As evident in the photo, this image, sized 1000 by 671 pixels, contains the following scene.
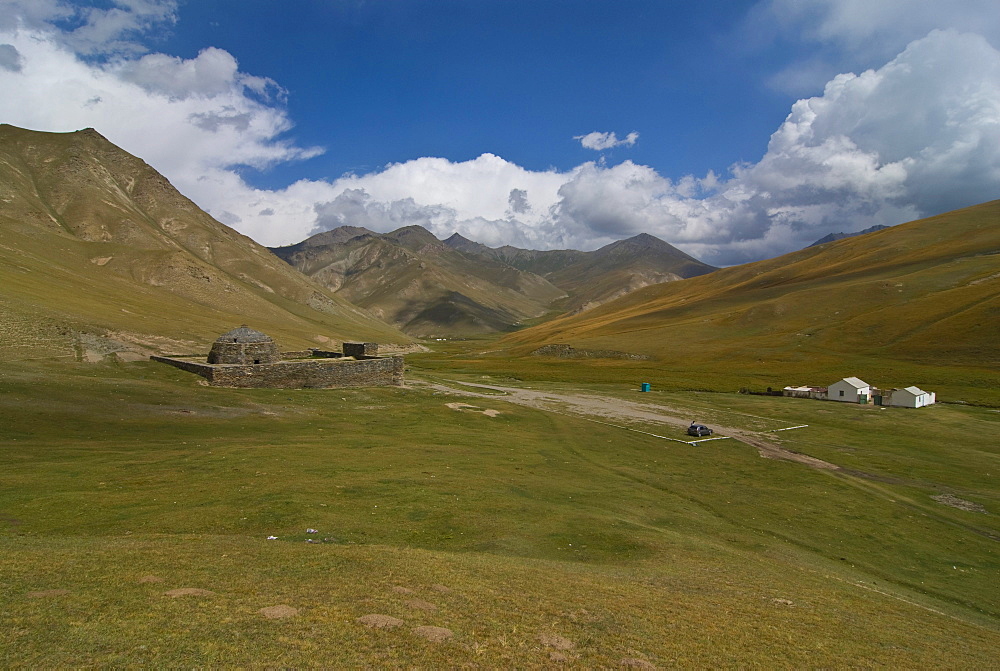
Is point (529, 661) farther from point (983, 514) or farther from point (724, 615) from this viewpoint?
point (983, 514)

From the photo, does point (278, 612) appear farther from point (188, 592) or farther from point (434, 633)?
point (434, 633)

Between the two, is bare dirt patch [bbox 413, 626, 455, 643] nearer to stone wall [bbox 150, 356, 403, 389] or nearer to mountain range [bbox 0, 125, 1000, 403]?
stone wall [bbox 150, 356, 403, 389]

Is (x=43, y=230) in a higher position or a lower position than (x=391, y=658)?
higher

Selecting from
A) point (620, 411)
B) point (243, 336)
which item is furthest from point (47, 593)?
point (620, 411)

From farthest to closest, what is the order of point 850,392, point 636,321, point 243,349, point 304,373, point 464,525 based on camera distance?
point 636,321, point 850,392, point 304,373, point 243,349, point 464,525

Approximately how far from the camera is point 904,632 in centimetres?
1425

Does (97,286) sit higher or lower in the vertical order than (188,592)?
higher

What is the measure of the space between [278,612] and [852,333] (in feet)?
497

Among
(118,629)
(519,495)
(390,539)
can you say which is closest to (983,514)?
(519,495)

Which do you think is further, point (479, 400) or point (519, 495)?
point (479, 400)

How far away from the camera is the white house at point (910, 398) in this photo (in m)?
71.4

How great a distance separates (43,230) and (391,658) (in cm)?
19897

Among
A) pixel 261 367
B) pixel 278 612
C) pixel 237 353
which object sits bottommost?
pixel 278 612

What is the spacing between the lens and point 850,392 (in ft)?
254
